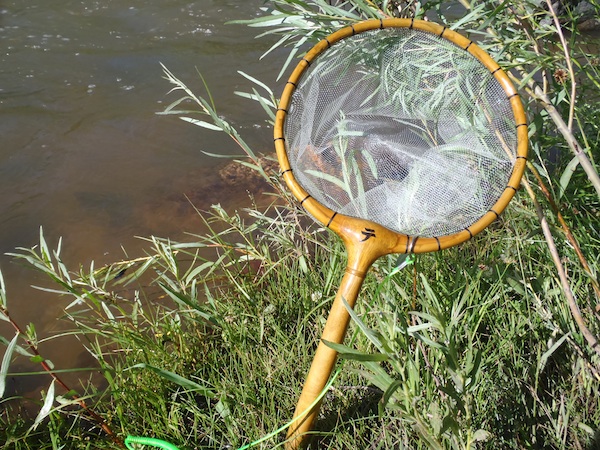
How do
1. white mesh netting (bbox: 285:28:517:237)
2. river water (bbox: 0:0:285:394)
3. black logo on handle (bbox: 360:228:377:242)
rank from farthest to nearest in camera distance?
river water (bbox: 0:0:285:394)
white mesh netting (bbox: 285:28:517:237)
black logo on handle (bbox: 360:228:377:242)

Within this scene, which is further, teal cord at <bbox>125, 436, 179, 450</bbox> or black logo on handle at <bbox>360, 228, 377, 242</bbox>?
teal cord at <bbox>125, 436, 179, 450</bbox>

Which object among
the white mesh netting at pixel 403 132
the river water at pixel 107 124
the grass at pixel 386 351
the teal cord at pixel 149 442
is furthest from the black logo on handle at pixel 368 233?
the river water at pixel 107 124

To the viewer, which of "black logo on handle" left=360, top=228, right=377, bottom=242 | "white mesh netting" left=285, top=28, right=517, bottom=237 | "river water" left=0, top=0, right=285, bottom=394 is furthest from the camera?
"river water" left=0, top=0, right=285, bottom=394

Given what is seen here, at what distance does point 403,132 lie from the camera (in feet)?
7.07

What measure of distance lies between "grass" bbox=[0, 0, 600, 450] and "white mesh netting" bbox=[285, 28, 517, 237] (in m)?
0.25

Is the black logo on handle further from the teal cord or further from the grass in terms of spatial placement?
the teal cord

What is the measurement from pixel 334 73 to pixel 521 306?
3.84 ft

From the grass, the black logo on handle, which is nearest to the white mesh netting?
the black logo on handle

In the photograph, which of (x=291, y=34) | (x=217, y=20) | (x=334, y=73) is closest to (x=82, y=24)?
(x=217, y=20)

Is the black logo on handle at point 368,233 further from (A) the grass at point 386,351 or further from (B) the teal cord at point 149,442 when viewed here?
(B) the teal cord at point 149,442

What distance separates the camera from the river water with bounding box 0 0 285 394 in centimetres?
379

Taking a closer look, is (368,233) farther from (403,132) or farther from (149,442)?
(149,442)

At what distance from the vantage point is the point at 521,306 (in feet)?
7.95

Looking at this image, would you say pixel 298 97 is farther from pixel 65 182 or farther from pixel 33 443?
pixel 65 182
